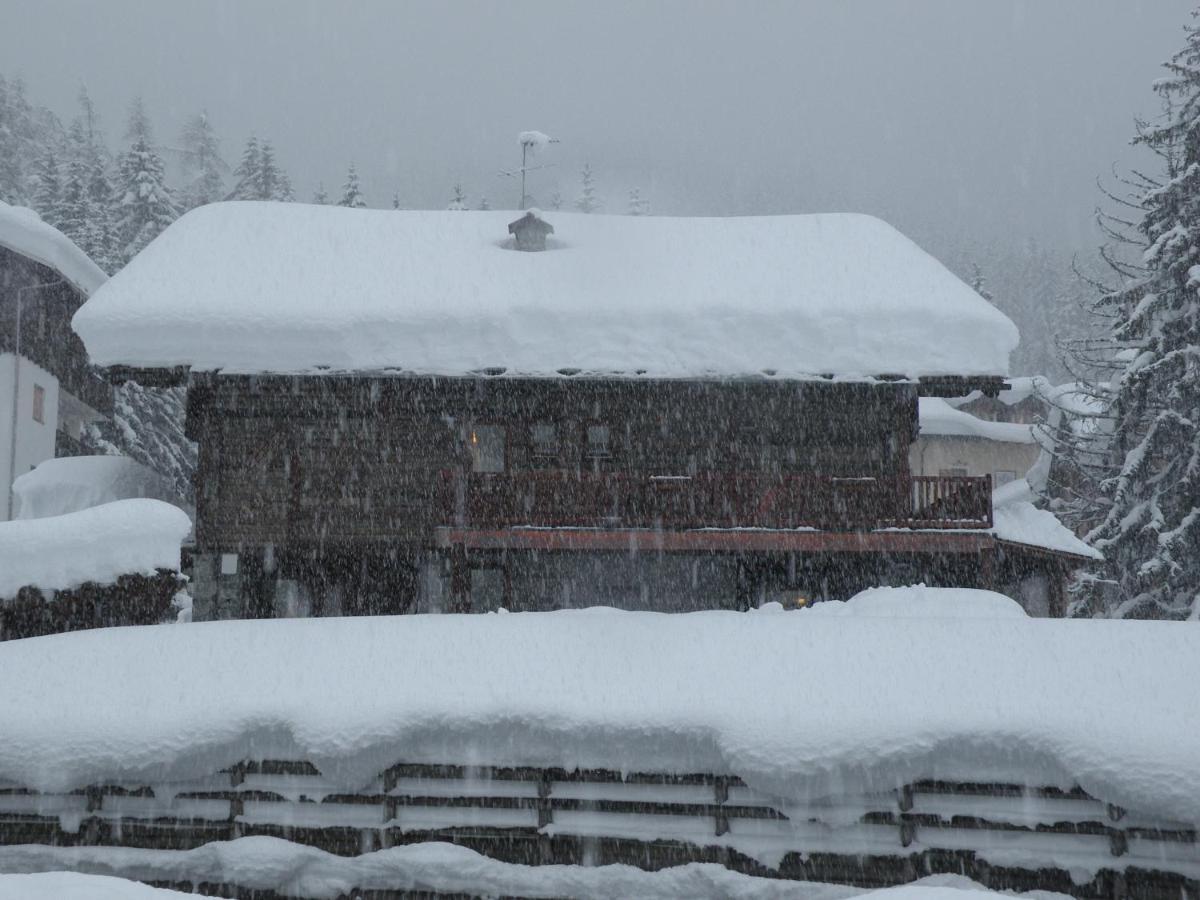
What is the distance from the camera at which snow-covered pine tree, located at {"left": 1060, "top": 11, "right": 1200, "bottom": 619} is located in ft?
62.2

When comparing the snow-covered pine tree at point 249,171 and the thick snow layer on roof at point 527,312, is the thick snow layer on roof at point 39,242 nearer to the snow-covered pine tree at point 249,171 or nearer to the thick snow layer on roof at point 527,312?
the thick snow layer on roof at point 527,312

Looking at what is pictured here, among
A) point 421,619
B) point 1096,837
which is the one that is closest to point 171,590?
point 421,619

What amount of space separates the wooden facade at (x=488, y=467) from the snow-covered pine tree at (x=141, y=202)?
24684mm

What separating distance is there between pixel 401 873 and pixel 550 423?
402 inches

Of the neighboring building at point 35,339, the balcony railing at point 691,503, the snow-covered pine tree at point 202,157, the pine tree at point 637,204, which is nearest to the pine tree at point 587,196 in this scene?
the pine tree at point 637,204

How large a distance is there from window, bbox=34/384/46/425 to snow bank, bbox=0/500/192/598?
17888 millimetres

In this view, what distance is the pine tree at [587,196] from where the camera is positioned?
7100cm

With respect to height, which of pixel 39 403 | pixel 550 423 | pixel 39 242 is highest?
pixel 39 242

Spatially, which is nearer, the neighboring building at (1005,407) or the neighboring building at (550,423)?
the neighboring building at (550,423)

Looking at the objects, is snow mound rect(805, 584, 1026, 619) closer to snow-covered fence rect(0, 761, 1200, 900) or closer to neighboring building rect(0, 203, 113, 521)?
snow-covered fence rect(0, 761, 1200, 900)

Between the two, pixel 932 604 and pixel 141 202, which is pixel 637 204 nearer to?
pixel 141 202

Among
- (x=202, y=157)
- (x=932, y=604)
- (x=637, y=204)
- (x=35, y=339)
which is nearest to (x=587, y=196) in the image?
(x=637, y=204)

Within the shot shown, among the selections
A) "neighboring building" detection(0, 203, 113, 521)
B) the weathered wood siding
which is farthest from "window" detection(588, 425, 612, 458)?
"neighboring building" detection(0, 203, 113, 521)

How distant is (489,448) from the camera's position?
1711 centimetres
